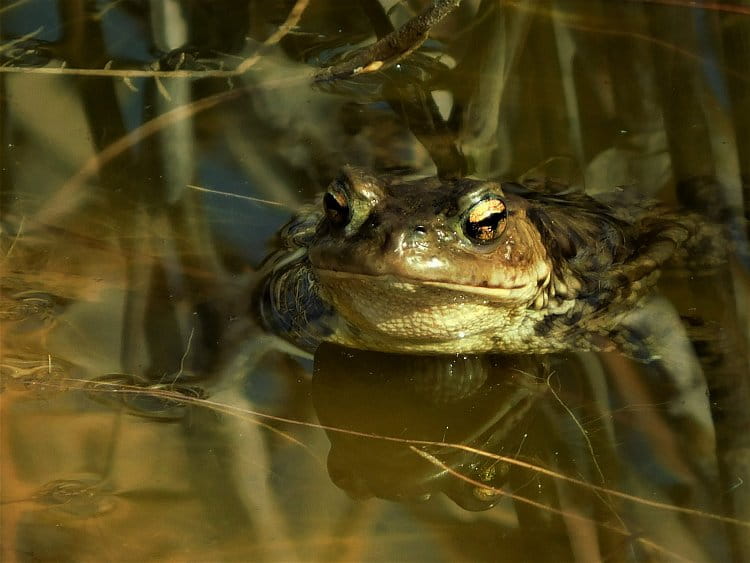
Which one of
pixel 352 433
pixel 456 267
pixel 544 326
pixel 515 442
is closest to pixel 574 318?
pixel 544 326

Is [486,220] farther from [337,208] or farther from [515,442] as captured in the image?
[515,442]

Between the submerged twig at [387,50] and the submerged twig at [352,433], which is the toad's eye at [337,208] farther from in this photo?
the submerged twig at [387,50]

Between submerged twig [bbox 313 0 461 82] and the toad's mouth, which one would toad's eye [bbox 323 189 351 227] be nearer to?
the toad's mouth

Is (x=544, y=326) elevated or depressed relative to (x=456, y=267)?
depressed

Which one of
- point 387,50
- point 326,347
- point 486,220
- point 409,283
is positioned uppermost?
point 387,50

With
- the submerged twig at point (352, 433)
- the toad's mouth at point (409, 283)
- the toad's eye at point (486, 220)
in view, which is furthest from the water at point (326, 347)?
the toad's eye at point (486, 220)

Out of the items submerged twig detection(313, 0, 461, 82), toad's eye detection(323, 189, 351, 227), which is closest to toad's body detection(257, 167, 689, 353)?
toad's eye detection(323, 189, 351, 227)
